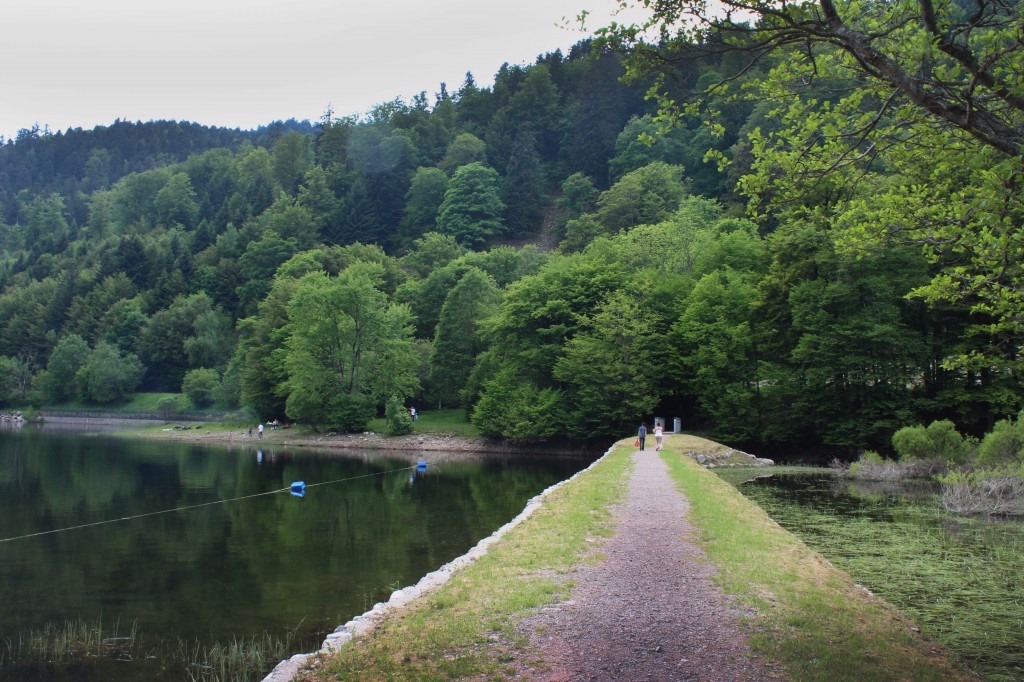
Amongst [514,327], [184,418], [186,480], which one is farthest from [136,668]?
[184,418]

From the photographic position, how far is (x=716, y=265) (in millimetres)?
53031

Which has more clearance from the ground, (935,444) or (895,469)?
(935,444)

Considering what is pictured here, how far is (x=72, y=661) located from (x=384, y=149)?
123312 mm

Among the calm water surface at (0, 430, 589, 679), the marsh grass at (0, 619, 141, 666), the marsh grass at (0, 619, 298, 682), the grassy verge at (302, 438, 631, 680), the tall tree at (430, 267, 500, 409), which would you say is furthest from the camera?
the tall tree at (430, 267, 500, 409)

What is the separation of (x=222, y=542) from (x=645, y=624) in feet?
47.5

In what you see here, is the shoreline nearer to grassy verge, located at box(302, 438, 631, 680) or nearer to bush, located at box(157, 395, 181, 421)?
bush, located at box(157, 395, 181, 421)

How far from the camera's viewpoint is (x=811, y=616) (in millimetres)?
8484

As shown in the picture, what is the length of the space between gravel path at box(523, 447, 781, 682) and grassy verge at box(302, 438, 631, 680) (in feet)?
1.18

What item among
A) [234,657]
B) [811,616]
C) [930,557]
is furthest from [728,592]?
[930,557]

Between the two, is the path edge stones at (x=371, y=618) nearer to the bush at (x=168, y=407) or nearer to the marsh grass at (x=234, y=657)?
the marsh grass at (x=234, y=657)

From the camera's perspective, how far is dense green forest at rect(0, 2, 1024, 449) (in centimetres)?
930

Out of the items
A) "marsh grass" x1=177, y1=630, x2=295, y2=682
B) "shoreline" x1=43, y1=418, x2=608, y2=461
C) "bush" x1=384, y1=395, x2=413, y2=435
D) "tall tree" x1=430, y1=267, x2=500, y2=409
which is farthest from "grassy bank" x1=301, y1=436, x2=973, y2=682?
"tall tree" x1=430, y1=267, x2=500, y2=409

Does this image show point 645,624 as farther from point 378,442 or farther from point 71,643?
point 378,442

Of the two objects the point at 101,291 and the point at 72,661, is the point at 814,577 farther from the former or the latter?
the point at 101,291
